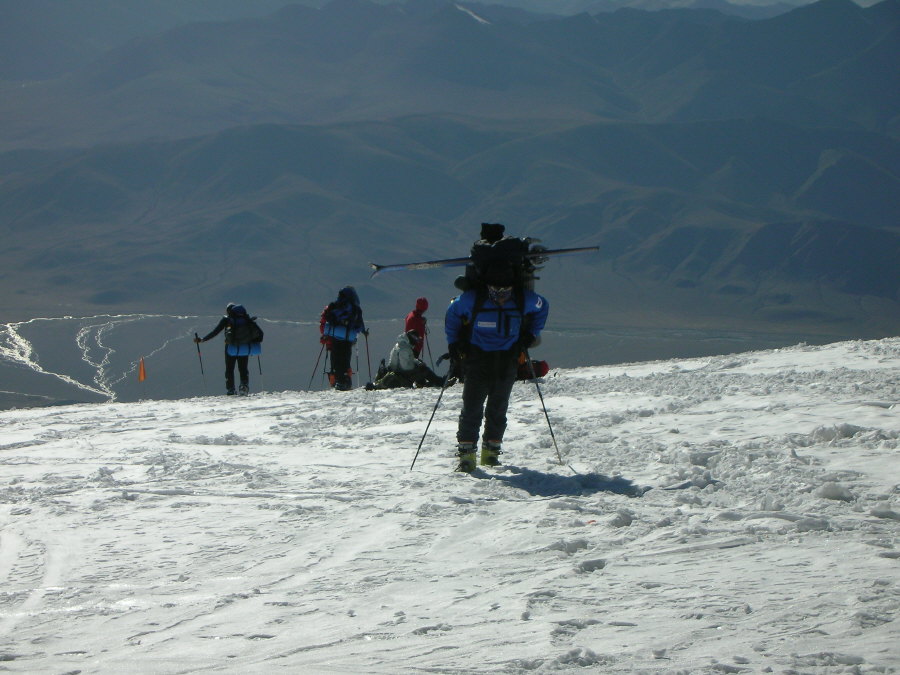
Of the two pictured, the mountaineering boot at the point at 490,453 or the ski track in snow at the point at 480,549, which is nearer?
the ski track in snow at the point at 480,549

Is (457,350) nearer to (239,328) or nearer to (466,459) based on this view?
(466,459)

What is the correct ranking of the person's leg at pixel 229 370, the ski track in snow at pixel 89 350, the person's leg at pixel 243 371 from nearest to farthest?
1. the person's leg at pixel 229 370
2. the person's leg at pixel 243 371
3. the ski track in snow at pixel 89 350

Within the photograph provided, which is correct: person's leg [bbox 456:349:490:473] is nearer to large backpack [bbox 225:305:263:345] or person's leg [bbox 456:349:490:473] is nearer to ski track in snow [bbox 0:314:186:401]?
large backpack [bbox 225:305:263:345]

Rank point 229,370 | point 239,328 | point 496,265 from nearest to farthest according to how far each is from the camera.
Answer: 1. point 496,265
2. point 239,328
3. point 229,370

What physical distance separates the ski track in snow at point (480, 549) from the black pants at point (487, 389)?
1.06 ft

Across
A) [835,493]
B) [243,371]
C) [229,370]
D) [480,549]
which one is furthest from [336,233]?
[480,549]

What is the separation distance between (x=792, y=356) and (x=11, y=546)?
1076 centimetres

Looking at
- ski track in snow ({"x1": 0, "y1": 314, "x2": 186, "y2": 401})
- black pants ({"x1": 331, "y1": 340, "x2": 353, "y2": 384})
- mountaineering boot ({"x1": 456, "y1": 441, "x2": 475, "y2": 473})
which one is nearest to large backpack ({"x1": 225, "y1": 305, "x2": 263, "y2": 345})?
black pants ({"x1": 331, "y1": 340, "x2": 353, "y2": 384})

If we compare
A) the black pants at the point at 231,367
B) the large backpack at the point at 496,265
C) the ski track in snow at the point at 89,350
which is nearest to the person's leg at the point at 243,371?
the black pants at the point at 231,367

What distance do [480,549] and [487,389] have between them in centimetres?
243

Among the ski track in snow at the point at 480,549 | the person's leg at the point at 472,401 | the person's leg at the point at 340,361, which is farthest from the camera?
the person's leg at the point at 340,361

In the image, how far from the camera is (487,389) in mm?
7531

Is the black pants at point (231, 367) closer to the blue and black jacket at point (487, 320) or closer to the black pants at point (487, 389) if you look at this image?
the black pants at point (487, 389)

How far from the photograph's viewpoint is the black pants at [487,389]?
7422 mm
